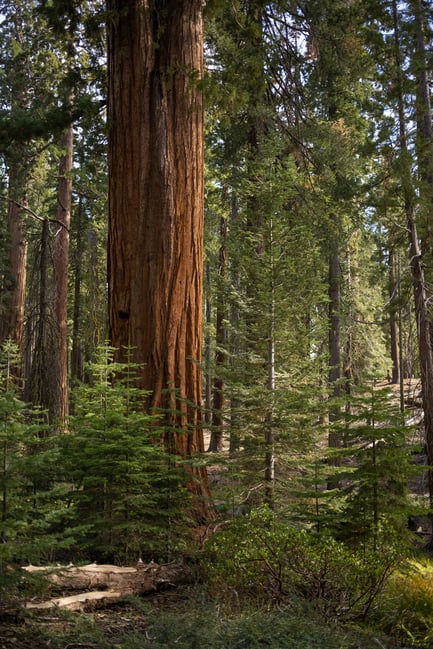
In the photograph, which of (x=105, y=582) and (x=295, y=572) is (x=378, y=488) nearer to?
(x=295, y=572)

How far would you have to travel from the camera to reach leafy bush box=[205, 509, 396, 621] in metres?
4.20

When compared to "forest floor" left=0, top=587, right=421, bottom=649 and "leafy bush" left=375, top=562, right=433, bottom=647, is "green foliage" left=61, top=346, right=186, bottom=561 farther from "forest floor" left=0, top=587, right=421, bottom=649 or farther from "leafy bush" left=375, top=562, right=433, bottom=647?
"leafy bush" left=375, top=562, right=433, bottom=647

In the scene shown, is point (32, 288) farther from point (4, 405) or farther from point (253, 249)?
point (4, 405)

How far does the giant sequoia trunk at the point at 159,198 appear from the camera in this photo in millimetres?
6293

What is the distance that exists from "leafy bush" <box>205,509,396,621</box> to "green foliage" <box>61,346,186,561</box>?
52 centimetres

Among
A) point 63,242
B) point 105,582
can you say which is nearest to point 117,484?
point 105,582

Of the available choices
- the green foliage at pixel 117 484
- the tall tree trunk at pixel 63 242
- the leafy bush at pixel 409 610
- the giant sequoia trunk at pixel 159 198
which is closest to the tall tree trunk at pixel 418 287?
the leafy bush at pixel 409 610

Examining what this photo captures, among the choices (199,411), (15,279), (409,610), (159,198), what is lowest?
(409,610)

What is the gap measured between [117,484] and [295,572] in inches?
60.3

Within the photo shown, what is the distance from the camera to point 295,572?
4.43 m

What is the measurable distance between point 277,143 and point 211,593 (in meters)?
5.92

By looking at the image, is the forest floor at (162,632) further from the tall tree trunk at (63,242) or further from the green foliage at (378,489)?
the tall tree trunk at (63,242)

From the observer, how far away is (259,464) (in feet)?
25.7

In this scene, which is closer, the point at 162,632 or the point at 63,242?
the point at 162,632
